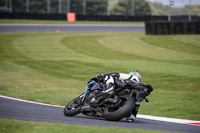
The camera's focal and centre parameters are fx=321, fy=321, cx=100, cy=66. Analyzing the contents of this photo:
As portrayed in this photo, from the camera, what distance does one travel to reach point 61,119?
7406 millimetres

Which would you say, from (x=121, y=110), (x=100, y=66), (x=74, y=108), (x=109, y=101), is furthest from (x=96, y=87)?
(x=100, y=66)

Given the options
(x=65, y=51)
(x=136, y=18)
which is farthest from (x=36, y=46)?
(x=136, y=18)

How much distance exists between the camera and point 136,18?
5234cm

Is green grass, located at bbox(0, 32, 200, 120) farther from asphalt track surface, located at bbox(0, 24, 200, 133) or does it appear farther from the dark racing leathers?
the dark racing leathers

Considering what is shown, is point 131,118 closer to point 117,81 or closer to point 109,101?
point 109,101

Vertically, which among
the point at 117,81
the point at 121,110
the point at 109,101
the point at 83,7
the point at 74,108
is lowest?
the point at 74,108

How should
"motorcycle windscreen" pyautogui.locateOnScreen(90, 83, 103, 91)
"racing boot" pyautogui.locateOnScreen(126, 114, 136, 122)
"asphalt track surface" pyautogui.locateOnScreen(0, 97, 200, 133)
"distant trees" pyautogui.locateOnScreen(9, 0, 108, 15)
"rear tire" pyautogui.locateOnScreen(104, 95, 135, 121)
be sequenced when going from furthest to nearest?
"distant trees" pyautogui.locateOnScreen(9, 0, 108, 15)
"motorcycle windscreen" pyautogui.locateOnScreen(90, 83, 103, 91)
"racing boot" pyautogui.locateOnScreen(126, 114, 136, 122)
"asphalt track surface" pyautogui.locateOnScreen(0, 97, 200, 133)
"rear tire" pyautogui.locateOnScreen(104, 95, 135, 121)

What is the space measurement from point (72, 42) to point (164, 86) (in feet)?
56.9

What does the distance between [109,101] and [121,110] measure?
436 mm

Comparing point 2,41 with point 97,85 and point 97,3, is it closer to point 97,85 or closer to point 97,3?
point 97,85

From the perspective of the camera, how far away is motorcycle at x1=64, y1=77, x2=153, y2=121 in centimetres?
673

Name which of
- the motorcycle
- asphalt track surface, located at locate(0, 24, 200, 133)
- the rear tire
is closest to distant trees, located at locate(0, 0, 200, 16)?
asphalt track surface, located at locate(0, 24, 200, 133)

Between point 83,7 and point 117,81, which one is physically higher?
point 83,7

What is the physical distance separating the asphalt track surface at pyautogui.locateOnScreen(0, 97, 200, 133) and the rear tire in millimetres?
149
